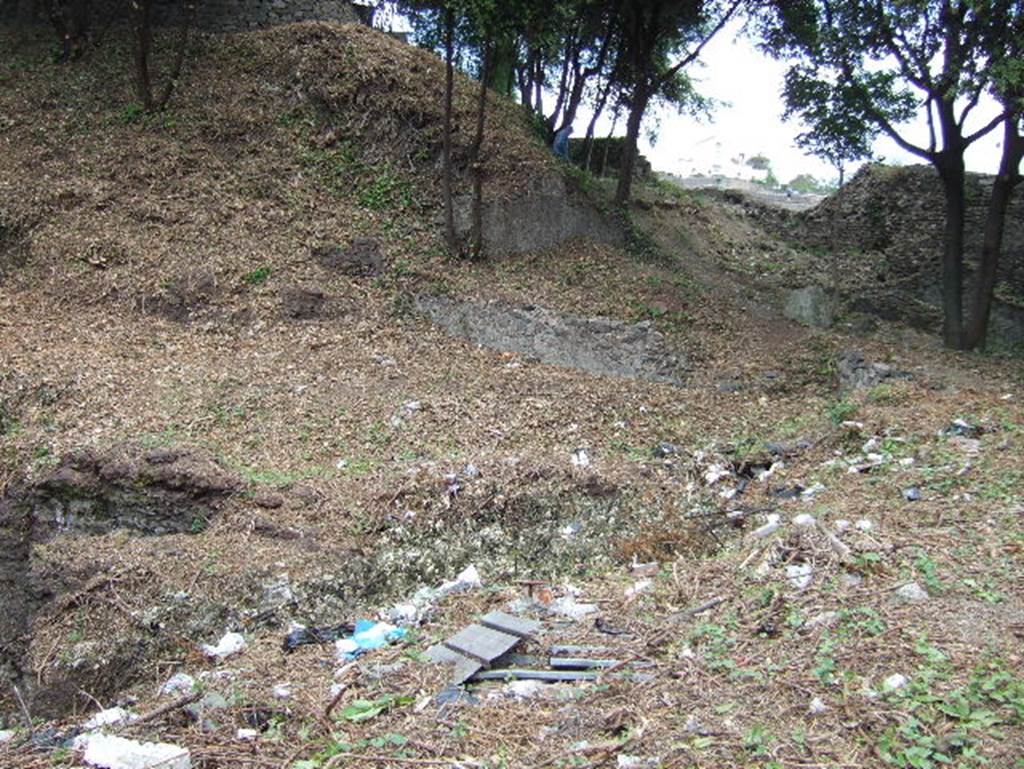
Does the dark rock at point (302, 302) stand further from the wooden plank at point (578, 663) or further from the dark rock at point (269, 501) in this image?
the wooden plank at point (578, 663)

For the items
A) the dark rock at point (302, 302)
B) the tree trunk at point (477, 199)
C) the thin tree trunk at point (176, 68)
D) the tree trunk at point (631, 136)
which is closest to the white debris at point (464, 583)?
the dark rock at point (302, 302)

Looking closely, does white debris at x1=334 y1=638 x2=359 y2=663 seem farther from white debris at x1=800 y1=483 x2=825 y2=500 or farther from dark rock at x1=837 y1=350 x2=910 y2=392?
dark rock at x1=837 y1=350 x2=910 y2=392

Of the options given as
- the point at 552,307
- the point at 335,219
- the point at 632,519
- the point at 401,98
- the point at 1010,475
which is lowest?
the point at 632,519

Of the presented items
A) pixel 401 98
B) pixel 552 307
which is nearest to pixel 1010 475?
pixel 552 307

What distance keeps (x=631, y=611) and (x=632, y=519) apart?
2186mm

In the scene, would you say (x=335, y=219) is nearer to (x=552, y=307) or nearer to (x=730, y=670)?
(x=552, y=307)

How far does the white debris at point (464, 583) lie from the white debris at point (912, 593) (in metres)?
2.14

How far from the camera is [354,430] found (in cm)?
768

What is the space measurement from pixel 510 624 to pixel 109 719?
68.5 inches

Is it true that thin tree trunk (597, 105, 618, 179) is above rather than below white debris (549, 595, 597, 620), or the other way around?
above

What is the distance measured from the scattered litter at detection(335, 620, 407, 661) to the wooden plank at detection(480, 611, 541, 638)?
16.6 inches

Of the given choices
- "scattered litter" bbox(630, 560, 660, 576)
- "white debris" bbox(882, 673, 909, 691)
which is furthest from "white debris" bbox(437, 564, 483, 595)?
"white debris" bbox(882, 673, 909, 691)

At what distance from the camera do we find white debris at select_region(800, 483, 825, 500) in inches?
239

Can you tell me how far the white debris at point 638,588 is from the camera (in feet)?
14.8
